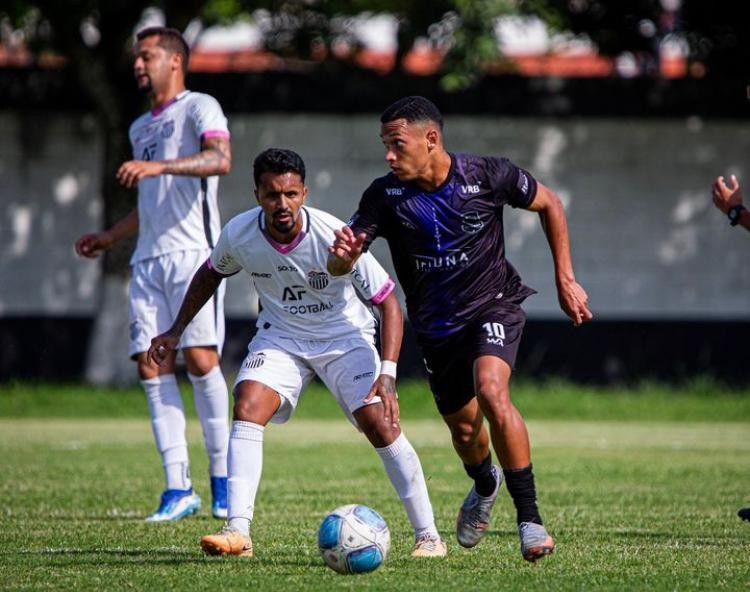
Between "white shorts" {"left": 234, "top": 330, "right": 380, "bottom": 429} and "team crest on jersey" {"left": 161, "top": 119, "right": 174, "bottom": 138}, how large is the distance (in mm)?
2516

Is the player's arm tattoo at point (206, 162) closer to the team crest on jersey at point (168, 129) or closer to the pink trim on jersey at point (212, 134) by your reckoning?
the pink trim on jersey at point (212, 134)

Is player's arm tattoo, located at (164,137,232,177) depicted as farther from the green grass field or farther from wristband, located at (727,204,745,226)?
wristband, located at (727,204,745,226)

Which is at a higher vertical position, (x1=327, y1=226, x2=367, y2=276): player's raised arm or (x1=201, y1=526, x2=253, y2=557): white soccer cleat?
(x1=327, y1=226, x2=367, y2=276): player's raised arm

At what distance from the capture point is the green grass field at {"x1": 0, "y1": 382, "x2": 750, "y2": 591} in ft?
22.0

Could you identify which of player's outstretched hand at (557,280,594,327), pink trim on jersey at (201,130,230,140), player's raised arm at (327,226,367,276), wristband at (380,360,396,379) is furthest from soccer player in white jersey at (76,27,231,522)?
player's outstretched hand at (557,280,594,327)

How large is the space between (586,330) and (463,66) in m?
4.40

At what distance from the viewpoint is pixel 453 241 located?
7.54m

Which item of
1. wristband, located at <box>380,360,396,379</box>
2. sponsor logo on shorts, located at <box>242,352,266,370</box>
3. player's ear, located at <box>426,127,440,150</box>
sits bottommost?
sponsor logo on shorts, located at <box>242,352,266,370</box>

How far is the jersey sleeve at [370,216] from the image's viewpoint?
7.49 m

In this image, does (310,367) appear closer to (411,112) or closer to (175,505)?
(411,112)

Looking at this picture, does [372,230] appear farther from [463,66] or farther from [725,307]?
[725,307]

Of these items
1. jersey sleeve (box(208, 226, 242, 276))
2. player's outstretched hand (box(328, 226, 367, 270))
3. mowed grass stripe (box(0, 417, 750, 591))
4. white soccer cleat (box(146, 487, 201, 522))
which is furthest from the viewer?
white soccer cleat (box(146, 487, 201, 522))

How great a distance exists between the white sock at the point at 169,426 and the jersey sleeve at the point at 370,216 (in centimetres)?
256

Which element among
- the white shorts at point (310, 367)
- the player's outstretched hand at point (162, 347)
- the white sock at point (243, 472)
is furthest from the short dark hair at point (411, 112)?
the white sock at point (243, 472)
